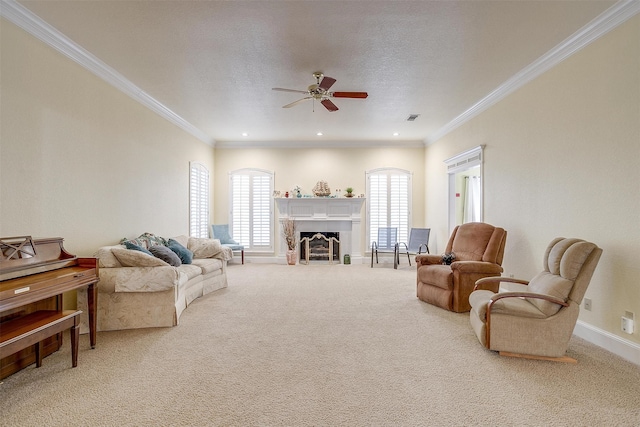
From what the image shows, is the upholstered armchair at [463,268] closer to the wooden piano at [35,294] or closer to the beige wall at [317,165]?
the beige wall at [317,165]

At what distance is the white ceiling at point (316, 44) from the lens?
269 cm

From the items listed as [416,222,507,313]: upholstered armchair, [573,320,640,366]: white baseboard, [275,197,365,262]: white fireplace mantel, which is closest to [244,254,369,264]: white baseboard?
[275,197,365,262]: white fireplace mantel

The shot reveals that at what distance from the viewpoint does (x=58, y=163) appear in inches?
126

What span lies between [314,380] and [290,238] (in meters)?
5.35

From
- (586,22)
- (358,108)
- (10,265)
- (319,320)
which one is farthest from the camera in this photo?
(358,108)

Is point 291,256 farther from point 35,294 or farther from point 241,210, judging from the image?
point 35,294

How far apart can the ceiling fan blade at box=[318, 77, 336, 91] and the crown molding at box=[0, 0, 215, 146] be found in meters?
2.64

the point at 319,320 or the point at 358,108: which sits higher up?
the point at 358,108

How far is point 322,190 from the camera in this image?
7.67 meters

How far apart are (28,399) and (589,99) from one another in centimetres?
538

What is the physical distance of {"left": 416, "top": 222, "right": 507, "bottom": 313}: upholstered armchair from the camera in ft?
12.9

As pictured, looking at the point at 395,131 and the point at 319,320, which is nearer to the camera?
the point at 319,320

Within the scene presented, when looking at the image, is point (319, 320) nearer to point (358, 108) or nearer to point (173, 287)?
point (173, 287)

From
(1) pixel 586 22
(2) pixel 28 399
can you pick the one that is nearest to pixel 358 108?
(1) pixel 586 22
